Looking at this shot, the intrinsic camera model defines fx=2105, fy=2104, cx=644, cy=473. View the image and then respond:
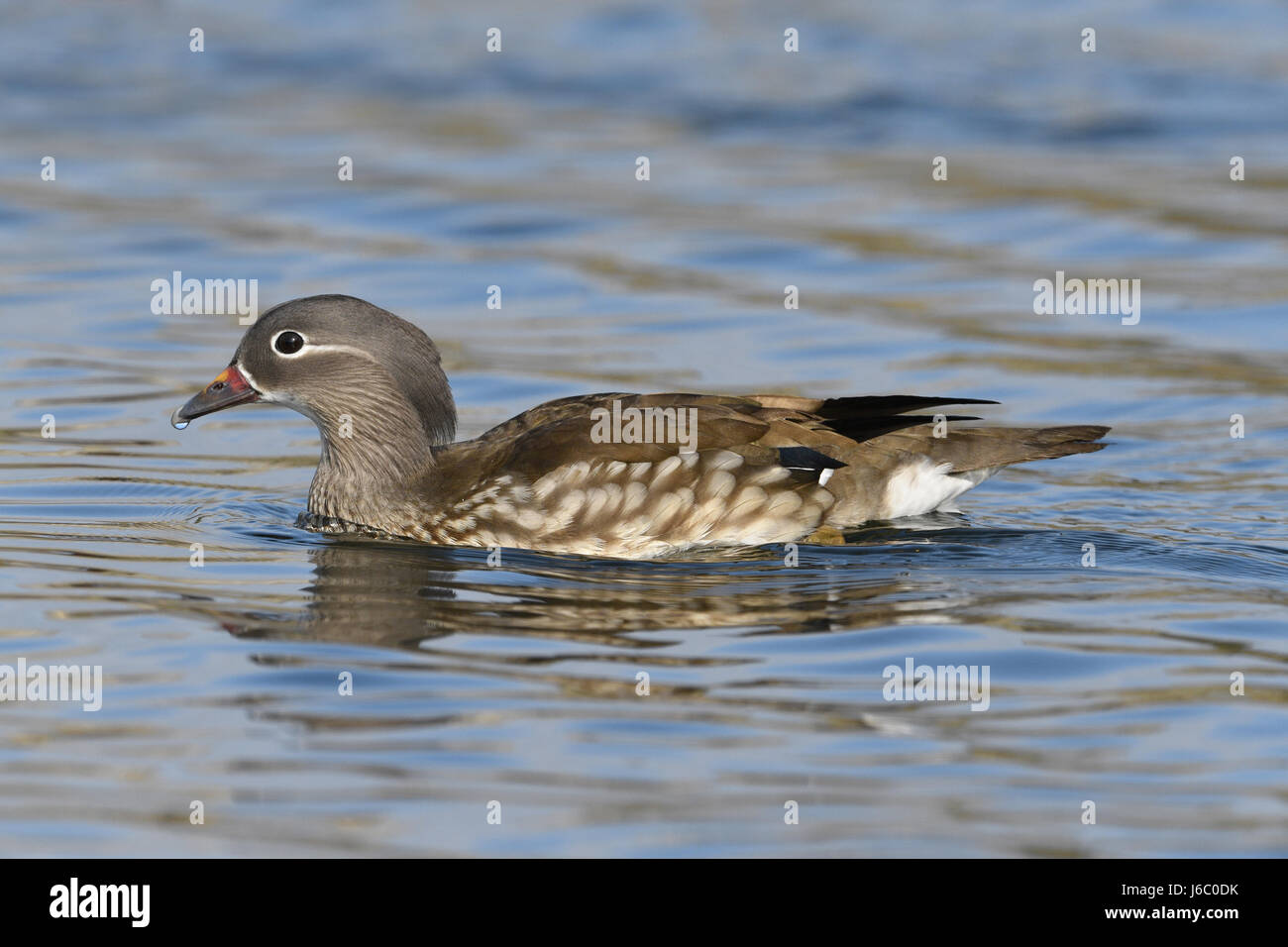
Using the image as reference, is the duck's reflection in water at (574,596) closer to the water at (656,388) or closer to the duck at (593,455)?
the water at (656,388)

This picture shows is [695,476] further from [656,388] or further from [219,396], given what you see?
[656,388]

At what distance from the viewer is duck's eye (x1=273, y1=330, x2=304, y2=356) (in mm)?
11516

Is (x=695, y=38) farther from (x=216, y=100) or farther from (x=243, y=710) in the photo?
(x=243, y=710)

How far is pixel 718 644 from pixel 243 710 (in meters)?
2.09

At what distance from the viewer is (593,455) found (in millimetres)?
10938

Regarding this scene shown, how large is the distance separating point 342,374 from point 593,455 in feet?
5.48

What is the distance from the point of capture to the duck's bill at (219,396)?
37.7 ft

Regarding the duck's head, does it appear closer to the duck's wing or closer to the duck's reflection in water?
the duck's wing

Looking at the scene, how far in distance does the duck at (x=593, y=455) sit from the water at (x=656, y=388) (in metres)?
0.22

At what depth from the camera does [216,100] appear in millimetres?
26172

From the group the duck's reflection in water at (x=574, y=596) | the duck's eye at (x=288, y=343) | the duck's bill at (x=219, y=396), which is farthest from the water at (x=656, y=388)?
the duck's eye at (x=288, y=343)

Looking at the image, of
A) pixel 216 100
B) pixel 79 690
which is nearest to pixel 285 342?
pixel 79 690

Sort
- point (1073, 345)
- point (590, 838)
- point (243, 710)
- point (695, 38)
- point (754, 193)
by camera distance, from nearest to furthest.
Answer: point (590, 838) < point (243, 710) < point (1073, 345) < point (754, 193) < point (695, 38)

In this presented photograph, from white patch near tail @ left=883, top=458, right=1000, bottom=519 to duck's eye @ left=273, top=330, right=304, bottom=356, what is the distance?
3.31 meters
